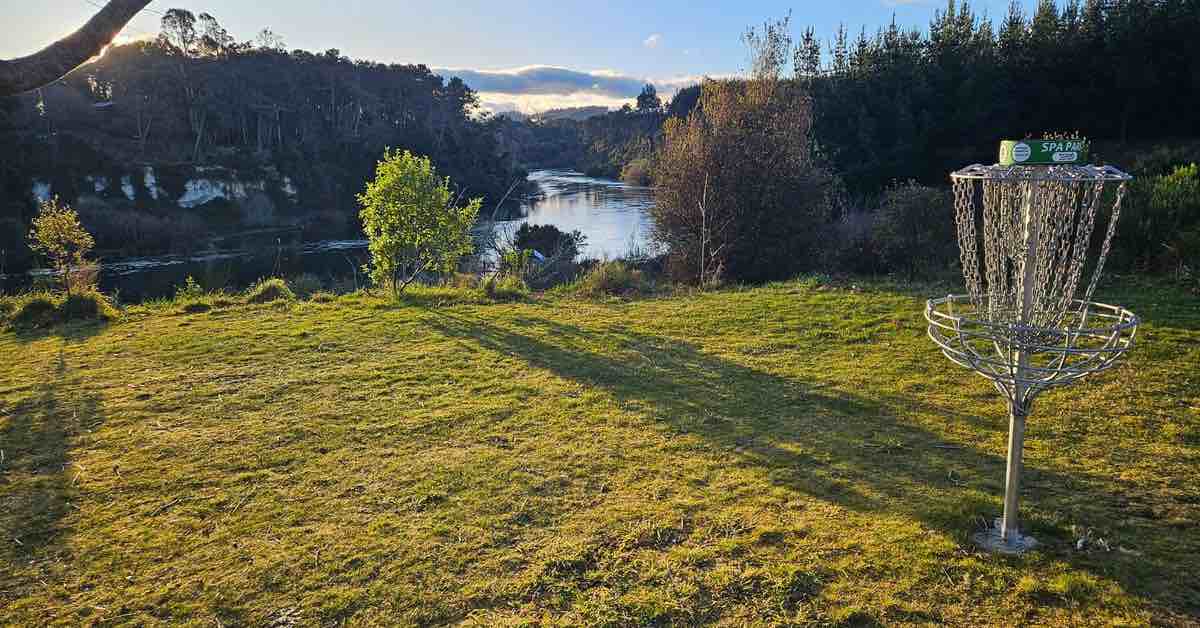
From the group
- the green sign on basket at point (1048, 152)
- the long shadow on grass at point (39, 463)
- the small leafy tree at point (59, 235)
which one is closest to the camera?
the green sign on basket at point (1048, 152)

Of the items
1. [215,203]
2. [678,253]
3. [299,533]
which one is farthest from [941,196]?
[215,203]

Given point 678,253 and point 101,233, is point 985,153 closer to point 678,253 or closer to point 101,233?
point 678,253

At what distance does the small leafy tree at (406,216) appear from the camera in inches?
457

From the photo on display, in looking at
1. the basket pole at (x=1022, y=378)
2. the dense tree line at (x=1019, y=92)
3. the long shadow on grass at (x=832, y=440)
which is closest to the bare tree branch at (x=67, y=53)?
the long shadow on grass at (x=832, y=440)

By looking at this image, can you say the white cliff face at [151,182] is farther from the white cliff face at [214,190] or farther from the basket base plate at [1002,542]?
the basket base plate at [1002,542]

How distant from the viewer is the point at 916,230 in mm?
12625

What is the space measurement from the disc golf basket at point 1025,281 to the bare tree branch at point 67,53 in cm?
468

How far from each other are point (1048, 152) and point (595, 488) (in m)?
2.94

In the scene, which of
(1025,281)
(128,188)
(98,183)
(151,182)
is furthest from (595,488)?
(151,182)

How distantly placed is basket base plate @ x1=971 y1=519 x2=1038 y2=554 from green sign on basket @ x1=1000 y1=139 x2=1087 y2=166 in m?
1.83

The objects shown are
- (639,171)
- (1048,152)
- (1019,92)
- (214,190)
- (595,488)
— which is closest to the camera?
(1048,152)

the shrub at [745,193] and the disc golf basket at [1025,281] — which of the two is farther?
the shrub at [745,193]

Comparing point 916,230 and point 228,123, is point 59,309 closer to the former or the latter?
point 916,230

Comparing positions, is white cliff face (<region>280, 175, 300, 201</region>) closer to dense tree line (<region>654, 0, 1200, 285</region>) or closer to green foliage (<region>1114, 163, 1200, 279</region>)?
dense tree line (<region>654, 0, 1200, 285</region>)
